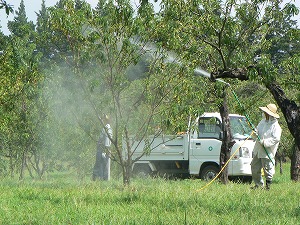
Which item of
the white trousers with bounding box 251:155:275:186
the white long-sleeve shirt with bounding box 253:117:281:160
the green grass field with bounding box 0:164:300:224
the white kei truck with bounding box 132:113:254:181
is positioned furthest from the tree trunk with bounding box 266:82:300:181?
the white kei truck with bounding box 132:113:254:181

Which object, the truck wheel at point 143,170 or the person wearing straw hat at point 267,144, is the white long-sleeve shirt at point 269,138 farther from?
the truck wheel at point 143,170

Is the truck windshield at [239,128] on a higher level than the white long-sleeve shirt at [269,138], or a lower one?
higher

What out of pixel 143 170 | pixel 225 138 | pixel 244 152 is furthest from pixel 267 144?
pixel 143 170

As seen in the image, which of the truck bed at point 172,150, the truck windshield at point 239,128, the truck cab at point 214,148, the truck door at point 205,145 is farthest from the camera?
the truck bed at point 172,150

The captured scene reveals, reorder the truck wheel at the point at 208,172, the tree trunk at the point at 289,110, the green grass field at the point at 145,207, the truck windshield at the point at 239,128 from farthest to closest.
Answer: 1. the truck wheel at the point at 208,172
2. the truck windshield at the point at 239,128
3. the tree trunk at the point at 289,110
4. the green grass field at the point at 145,207

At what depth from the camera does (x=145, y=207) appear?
358 inches

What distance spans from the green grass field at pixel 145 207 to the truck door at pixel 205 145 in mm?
7857

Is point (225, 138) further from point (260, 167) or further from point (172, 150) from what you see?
point (172, 150)

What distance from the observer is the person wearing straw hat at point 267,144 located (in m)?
13.2

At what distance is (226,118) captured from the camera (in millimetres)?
16609

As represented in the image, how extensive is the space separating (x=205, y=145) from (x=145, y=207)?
10830 millimetres

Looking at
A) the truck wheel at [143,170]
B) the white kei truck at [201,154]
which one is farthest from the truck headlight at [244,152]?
the truck wheel at [143,170]

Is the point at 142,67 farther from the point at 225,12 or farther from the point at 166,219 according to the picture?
the point at 166,219

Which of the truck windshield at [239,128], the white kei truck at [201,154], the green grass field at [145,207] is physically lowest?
the green grass field at [145,207]
